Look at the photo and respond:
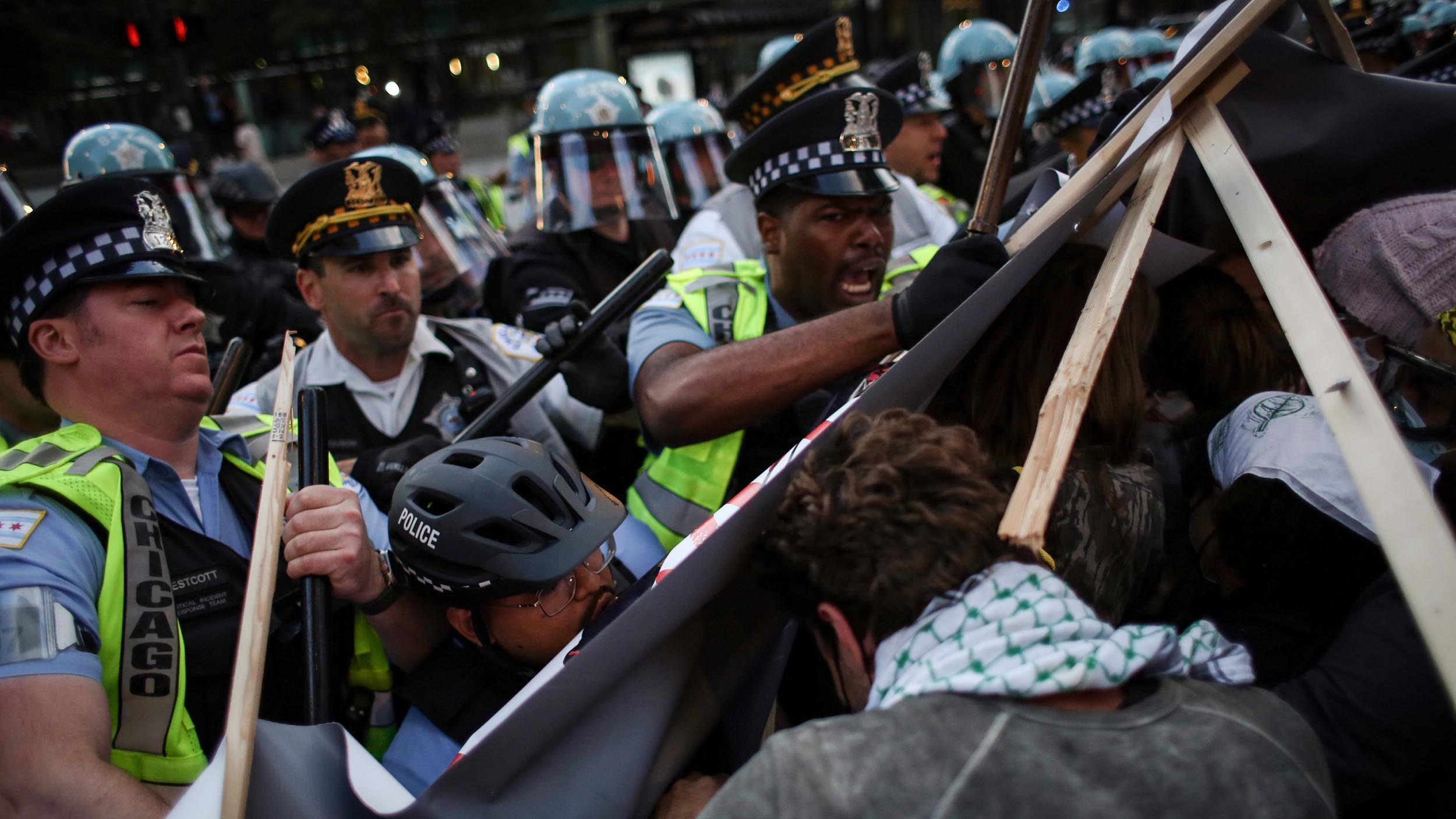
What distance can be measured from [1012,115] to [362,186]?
219 centimetres

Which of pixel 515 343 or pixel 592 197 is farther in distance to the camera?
pixel 592 197

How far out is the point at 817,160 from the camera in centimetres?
252

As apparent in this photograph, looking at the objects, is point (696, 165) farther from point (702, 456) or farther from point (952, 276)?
point (952, 276)

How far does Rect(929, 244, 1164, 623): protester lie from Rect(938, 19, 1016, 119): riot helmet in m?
5.56

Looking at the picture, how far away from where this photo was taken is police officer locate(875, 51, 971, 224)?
4922mm

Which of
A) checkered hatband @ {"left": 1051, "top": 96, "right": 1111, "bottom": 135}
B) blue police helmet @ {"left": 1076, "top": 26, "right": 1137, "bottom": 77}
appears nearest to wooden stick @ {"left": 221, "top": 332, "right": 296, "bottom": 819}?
checkered hatband @ {"left": 1051, "top": 96, "right": 1111, "bottom": 135}

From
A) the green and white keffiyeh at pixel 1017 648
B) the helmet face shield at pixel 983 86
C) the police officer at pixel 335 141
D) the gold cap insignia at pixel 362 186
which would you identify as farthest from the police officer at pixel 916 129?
the police officer at pixel 335 141

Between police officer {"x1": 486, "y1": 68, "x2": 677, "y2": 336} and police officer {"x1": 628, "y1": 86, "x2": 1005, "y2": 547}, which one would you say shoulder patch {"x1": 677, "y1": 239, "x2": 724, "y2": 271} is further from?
police officer {"x1": 486, "y1": 68, "x2": 677, "y2": 336}

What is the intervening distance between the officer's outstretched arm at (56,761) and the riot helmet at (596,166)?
327 cm

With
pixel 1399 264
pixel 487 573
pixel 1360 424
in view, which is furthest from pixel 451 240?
pixel 1360 424

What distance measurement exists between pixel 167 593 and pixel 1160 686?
1.74 metres

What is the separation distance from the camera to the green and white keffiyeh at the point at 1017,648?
103 cm

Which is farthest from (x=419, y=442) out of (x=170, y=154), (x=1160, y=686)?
(x=170, y=154)

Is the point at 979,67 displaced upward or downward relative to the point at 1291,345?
upward
